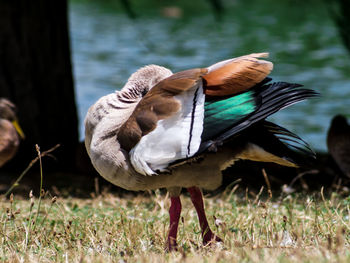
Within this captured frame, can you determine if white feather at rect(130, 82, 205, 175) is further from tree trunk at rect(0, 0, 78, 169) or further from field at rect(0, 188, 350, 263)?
tree trunk at rect(0, 0, 78, 169)

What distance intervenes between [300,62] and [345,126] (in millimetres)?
8266

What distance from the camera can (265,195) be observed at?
605 cm

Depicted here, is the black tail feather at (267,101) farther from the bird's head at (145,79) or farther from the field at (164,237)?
Result: the bird's head at (145,79)

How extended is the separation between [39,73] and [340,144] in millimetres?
3478

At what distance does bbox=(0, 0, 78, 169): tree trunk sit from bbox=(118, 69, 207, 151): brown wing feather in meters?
3.55

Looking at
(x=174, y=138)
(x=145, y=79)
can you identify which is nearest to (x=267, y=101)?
(x=174, y=138)

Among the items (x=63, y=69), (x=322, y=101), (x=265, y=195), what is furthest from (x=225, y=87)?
(x=322, y=101)

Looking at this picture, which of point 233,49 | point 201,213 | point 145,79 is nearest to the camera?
point 201,213

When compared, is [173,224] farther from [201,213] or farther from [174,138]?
[174,138]

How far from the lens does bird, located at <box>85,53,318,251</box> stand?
3477 mm

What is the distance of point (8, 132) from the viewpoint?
6523 millimetres

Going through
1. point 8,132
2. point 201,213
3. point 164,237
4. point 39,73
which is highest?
point 39,73

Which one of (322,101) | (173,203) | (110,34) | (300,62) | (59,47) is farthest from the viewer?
(110,34)

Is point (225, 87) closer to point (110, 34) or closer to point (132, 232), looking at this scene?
point (132, 232)
